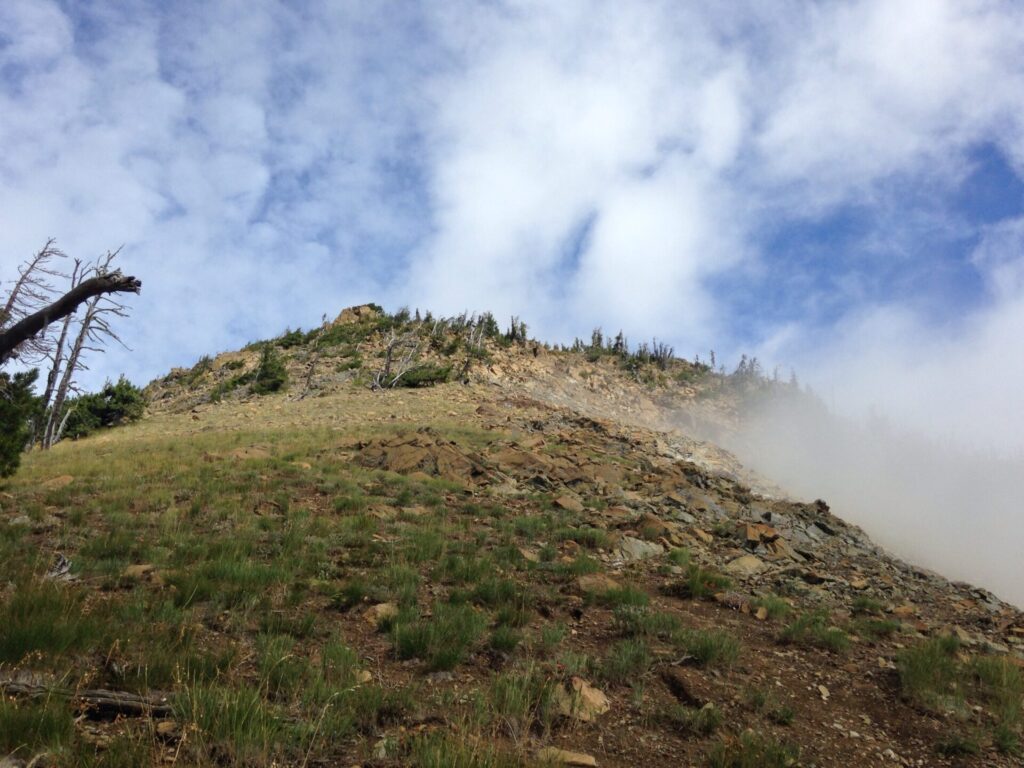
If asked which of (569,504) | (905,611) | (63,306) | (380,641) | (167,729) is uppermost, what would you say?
(63,306)

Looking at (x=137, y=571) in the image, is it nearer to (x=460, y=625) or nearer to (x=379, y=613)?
(x=379, y=613)

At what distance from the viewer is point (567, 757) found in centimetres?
439

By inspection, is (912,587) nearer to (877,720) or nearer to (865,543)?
(865,543)

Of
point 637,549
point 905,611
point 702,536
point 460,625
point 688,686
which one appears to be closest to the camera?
point 688,686

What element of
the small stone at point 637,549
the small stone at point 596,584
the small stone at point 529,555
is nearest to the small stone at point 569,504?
the small stone at point 637,549

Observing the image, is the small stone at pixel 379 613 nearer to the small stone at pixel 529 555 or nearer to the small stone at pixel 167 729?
the small stone at pixel 167 729

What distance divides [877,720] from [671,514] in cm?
892

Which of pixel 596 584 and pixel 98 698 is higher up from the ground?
pixel 596 584

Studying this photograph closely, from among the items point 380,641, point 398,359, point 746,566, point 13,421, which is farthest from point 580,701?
point 398,359

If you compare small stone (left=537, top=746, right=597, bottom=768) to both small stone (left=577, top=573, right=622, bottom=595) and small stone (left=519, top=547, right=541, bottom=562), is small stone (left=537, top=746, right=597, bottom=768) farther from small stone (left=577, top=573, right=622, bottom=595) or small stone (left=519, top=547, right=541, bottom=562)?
small stone (left=519, top=547, right=541, bottom=562)

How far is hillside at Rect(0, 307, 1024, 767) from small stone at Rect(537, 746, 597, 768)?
23 mm

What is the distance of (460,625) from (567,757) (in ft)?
8.31

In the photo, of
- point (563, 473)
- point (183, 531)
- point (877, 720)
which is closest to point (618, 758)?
point (877, 720)

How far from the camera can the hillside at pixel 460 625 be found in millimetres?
4371
